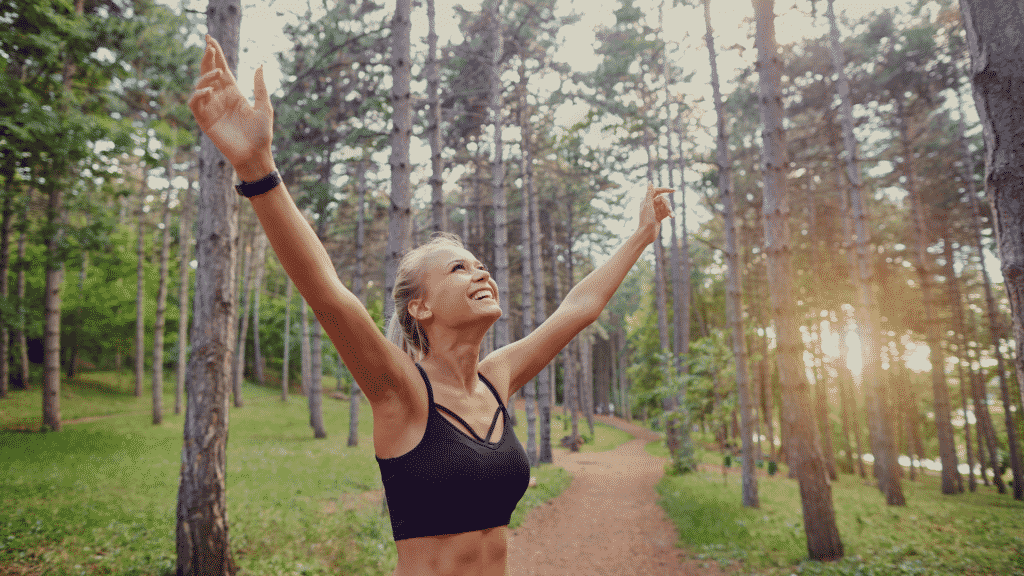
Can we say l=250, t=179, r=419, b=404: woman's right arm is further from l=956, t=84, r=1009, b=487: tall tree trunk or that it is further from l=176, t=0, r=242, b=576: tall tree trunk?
l=956, t=84, r=1009, b=487: tall tree trunk

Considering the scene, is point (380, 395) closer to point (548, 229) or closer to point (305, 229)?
point (305, 229)

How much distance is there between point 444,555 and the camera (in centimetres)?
167

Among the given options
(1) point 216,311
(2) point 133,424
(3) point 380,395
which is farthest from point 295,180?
(3) point 380,395

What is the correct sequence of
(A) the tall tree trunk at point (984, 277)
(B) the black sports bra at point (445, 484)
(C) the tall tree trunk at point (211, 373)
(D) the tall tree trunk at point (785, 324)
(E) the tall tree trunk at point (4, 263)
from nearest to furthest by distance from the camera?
(B) the black sports bra at point (445, 484)
(C) the tall tree trunk at point (211, 373)
(D) the tall tree trunk at point (785, 324)
(E) the tall tree trunk at point (4, 263)
(A) the tall tree trunk at point (984, 277)

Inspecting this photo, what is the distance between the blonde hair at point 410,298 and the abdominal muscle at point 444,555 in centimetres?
68

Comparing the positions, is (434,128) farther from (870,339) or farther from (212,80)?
(870,339)

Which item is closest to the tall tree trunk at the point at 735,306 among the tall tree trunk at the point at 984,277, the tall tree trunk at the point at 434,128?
the tall tree trunk at the point at 434,128

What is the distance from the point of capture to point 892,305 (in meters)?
18.0

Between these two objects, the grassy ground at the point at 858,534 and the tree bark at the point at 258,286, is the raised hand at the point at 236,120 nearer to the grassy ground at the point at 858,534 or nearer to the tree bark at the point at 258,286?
the grassy ground at the point at 858,534

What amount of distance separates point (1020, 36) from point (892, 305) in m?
18.3

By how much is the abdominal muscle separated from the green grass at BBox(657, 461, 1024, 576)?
6.32 metres

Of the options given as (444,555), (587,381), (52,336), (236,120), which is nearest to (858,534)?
(444,555)

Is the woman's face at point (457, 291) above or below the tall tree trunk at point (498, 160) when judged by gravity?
below

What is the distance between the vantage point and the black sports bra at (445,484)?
64.8 inches
